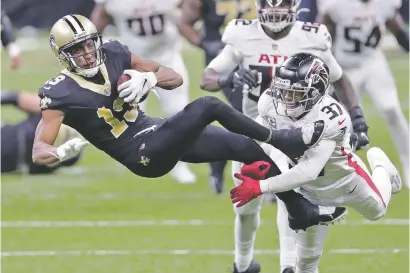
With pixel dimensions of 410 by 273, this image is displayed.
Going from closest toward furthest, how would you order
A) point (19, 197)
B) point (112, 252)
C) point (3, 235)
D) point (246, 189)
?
point (246, 189) → point (112, 252) → point (3, 235) → point (19, 197)

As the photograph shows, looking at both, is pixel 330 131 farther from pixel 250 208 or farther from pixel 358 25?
pixel 358 25

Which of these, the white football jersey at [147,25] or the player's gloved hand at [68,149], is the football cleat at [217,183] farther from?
the player's gloved hand at [68,149]

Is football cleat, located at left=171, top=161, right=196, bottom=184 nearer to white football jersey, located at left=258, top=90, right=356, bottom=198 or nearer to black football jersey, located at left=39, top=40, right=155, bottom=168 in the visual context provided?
black football jersey, located at left=39, top=40, right=155, bottom=168

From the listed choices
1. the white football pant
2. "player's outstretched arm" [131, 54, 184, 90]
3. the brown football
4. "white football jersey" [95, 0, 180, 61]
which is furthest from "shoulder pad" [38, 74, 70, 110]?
"white football jersey" [95, 0, 180, 61]

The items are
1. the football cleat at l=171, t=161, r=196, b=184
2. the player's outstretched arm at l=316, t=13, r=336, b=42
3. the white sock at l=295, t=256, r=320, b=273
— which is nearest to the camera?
the white sock at l=295, t=256, r=320, b=273

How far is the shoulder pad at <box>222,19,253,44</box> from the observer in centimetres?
617

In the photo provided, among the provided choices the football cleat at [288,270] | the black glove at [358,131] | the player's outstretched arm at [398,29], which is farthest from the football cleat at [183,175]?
the football cleat at [288,270]

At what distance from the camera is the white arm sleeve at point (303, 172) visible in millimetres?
5008

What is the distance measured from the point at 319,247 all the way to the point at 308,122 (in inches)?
26.0

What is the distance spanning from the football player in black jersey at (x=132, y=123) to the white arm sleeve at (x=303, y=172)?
0.06 meters

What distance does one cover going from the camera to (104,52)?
546cm

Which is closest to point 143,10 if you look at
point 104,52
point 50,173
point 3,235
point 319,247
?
point 50,173

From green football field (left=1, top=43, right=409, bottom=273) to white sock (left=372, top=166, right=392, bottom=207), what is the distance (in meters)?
0.90

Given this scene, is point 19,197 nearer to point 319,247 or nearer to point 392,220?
point 392,220
